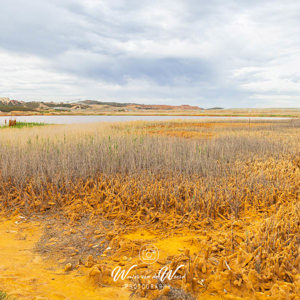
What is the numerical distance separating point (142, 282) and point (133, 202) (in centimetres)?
250

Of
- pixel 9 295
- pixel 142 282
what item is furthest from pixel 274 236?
pixel 9 295

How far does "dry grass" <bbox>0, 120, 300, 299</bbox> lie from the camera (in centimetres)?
287

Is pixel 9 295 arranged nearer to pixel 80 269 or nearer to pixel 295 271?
pixel 80 269

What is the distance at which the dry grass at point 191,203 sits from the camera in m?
2.87

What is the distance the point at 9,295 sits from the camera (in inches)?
99.3

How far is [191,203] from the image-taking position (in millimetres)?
4918
